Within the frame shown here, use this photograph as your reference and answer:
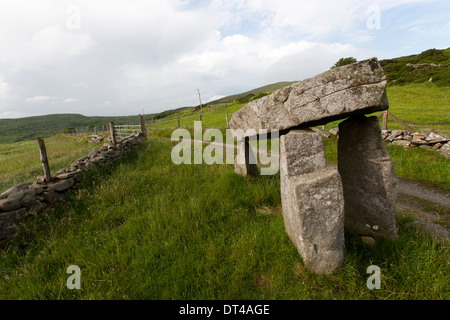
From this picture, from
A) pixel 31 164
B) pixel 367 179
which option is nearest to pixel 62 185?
pixel 367 179

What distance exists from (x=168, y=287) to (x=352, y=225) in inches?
120

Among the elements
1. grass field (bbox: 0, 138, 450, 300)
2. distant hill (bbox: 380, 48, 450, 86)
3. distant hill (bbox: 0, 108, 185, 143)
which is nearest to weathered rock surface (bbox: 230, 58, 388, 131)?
grass field (bbox: 0, 138, 450, 300)

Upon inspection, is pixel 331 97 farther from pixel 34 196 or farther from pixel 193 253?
pixel 34 196

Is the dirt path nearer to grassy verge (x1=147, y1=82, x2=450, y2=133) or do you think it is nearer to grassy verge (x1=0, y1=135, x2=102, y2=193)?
grassy verge (x1=147, y1=82, x2=450, y2=133)

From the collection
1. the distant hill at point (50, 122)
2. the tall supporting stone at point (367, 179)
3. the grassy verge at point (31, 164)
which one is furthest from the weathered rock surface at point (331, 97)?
the distant hill at point (50, 122)

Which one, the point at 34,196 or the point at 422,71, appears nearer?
the point at 34,196

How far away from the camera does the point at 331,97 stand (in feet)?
8.46

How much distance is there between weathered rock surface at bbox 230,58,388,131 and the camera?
2.45 metres

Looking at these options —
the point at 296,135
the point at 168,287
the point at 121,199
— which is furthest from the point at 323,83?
the point at 121,199

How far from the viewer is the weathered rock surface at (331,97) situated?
2447mm

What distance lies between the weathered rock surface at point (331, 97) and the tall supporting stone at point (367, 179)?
1.98 feet

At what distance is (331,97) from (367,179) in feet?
4.99

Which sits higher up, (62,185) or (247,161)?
(247,161)
